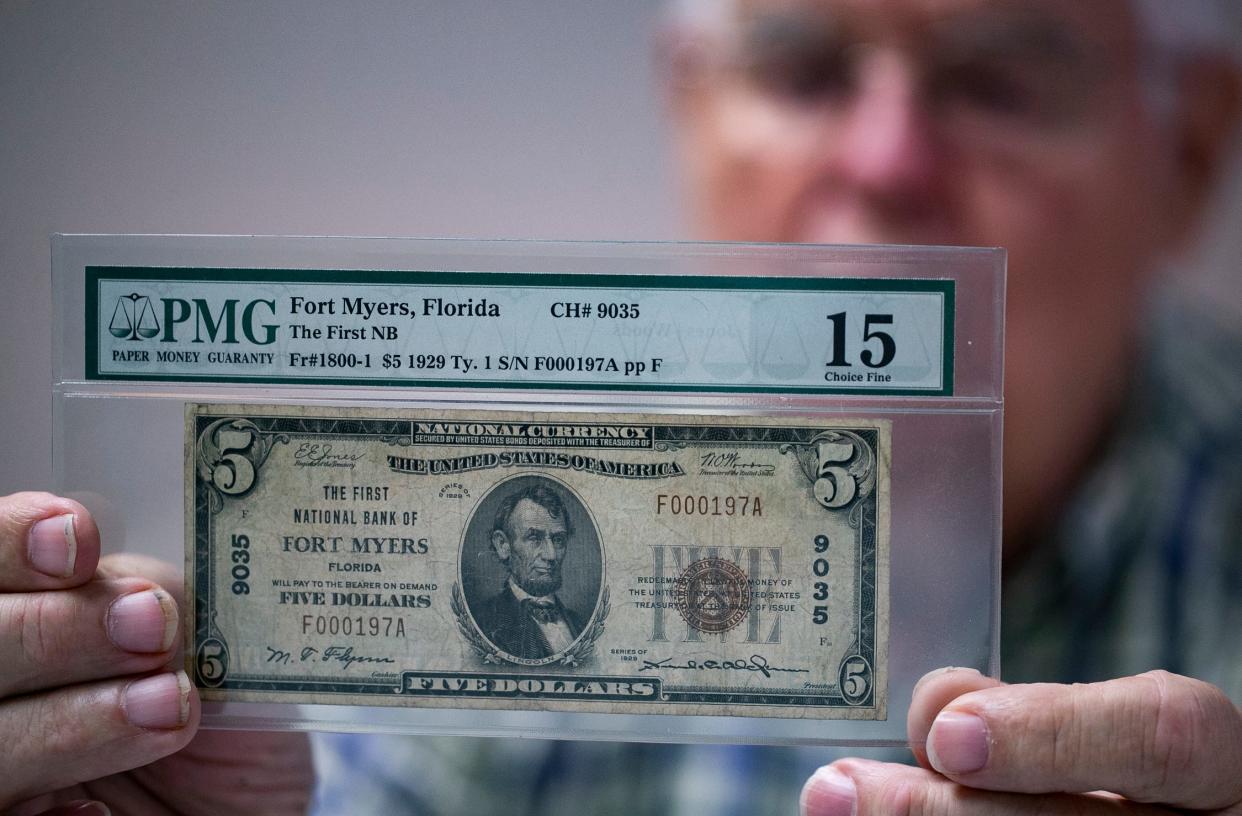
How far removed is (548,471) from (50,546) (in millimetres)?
517

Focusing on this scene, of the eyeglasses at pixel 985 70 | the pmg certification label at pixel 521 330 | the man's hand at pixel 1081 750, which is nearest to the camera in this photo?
the man's hand at pixel 1081 750

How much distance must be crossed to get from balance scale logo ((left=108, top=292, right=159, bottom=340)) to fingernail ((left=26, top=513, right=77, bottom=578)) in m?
0.22

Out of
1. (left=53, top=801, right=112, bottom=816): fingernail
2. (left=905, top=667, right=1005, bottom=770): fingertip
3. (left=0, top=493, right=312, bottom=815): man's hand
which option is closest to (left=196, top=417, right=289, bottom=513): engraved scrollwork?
(left=0, top=493, right=312, bottom=815): man's hand

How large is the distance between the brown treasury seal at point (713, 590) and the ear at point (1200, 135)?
3.41ft

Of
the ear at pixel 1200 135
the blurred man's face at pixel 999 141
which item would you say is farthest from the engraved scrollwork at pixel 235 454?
the ear at pixel 1200 135

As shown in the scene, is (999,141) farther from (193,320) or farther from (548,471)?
(193,320)

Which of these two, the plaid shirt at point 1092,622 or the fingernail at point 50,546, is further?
the plaid shirt at point 1092,622

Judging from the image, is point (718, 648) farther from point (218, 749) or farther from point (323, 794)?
point (323, 794)

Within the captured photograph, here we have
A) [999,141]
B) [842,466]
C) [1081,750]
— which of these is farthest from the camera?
[999,141]

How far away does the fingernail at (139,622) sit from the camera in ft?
2.83

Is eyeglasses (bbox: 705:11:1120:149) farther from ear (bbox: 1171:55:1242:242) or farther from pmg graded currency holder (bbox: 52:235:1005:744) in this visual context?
pmg graded currency holder (bbox: 52:235:1005:744)

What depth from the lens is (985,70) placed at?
1345mm

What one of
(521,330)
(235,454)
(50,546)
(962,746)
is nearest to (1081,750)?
(962,746)

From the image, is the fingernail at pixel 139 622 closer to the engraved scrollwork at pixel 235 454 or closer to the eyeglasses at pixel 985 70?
the engraved scrollwork at pixel 235 454
